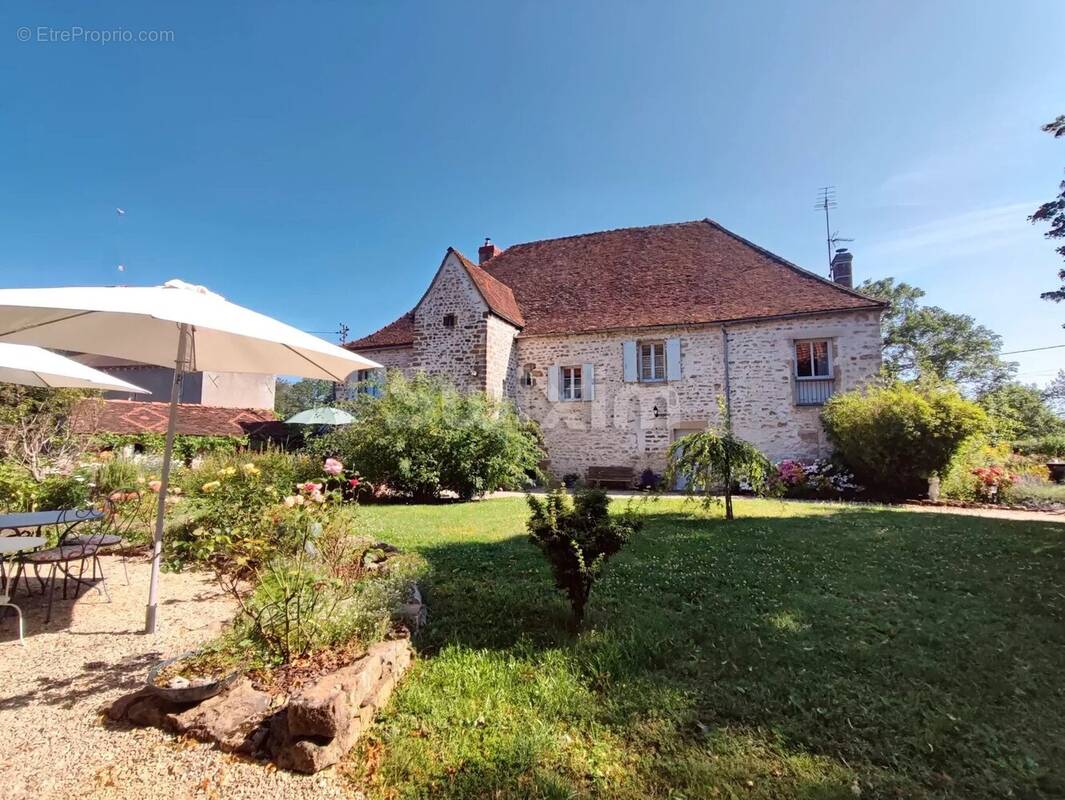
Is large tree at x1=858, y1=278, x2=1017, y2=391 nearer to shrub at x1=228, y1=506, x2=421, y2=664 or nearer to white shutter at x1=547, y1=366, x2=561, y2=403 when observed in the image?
white shutter at x1=547, y1=366, x2=561, y2=403

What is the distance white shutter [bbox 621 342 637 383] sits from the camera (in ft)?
46.0

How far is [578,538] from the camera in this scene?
3.38 meters

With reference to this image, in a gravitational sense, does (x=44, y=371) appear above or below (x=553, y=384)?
below

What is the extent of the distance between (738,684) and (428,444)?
838 cm

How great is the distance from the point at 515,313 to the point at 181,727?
14.1 meters

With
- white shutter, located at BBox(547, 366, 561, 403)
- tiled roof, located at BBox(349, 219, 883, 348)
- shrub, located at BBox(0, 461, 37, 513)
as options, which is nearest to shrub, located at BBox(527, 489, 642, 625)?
shrub, located at BBox(0, 461, 37, 513)

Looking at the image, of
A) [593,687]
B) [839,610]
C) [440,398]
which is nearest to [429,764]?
[593,687]

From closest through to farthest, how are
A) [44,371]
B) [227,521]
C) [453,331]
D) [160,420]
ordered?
1. [227,521]
2. [44,371]
3. [453,331]
4. [160,420]

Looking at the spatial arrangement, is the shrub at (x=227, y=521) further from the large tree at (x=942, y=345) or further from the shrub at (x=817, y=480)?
the large tree at (x=942, y=345)

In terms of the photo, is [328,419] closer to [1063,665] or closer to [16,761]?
[16,761]

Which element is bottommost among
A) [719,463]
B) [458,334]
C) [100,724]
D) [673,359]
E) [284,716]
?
[100,724]

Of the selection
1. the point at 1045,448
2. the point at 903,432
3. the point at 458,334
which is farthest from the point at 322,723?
the point at 1045,448

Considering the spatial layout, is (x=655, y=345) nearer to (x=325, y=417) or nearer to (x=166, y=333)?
(x=325, y=417)

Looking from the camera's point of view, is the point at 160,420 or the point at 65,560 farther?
the point at 160,420
